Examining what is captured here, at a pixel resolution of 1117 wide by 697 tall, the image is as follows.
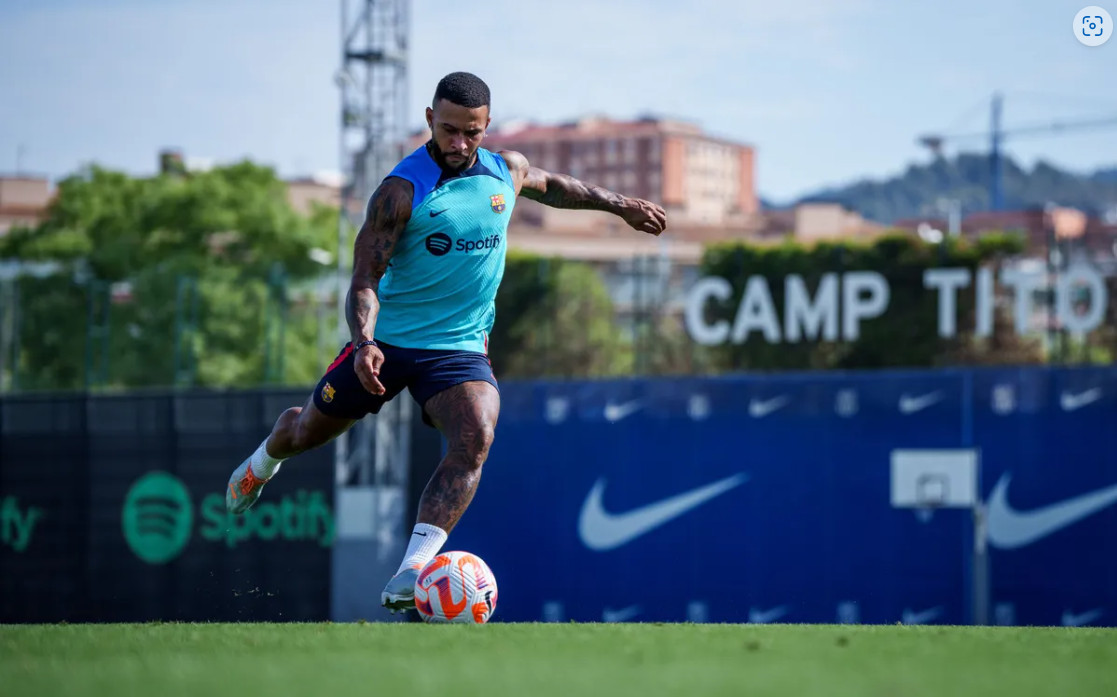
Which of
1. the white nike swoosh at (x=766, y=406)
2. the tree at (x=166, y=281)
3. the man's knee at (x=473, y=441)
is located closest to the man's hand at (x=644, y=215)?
the man's knee at (x=473, y=441)

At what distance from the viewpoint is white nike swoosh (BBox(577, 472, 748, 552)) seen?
1922 centimetres

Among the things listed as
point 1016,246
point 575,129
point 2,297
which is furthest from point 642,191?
point 2,297

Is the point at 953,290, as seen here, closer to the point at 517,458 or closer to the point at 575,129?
the point at 517,458

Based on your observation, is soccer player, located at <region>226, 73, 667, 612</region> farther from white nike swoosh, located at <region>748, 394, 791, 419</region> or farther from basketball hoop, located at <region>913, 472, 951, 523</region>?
white nike swoosh, located at <region>748, 394, 791, 419</region>

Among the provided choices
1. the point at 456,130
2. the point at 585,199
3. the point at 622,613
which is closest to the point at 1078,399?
the point at 622,613

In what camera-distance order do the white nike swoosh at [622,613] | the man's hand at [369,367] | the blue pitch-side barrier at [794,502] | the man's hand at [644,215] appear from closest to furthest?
the man's hand at [369,367]
the man's hand at [644,215]
the blue pitch-side barrier at [794,502]
the white nike swoosh at [622,613]

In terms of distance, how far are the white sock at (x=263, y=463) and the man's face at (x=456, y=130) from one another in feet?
6.00

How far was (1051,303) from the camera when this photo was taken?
93.1 ft

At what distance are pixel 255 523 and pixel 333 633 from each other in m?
13.8

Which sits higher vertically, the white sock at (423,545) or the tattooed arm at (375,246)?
the tattooed arm at (375,246)

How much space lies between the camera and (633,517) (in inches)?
762

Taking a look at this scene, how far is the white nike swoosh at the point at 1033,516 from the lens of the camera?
1827cm

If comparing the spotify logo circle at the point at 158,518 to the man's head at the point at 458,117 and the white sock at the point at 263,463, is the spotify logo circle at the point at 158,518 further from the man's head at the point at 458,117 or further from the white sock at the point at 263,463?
the man's head at the point at 458,117

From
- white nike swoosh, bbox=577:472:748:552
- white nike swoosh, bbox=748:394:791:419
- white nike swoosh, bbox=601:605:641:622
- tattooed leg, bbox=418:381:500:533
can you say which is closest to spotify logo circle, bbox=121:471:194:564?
white nike swoosh, bbox=577:472:748:552
